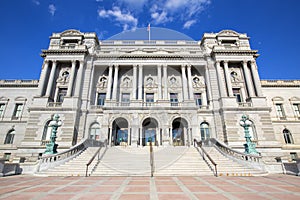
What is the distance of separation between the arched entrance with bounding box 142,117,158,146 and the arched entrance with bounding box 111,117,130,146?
2.41 meters

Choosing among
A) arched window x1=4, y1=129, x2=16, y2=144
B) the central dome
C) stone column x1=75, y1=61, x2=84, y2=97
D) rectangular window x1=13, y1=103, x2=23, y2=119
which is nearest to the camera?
the central dome

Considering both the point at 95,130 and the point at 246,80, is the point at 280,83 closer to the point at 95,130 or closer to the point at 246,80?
the point at 246,80

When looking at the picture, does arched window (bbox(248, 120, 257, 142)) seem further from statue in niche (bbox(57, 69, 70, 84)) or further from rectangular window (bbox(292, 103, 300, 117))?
statue in niche (bbox(57, 69, 70, 84))

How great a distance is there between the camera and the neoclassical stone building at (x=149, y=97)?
19391 mm

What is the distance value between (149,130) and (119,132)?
4.14 m

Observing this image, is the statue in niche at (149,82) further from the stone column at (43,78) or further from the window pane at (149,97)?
the stone column at (43,78)

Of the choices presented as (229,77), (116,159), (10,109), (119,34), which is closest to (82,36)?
(10,109)

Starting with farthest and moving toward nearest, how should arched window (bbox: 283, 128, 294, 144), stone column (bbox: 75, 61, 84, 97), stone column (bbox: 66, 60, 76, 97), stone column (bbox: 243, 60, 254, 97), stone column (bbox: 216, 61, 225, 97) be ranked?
arched window (bbox: 283, 128, 294, 144) < stone column (bbox: 243, 60, 254, 97) < stone column (bbox: 216, 61, 225, 97) < stone column (bbox: 75, 61, 84, 97) < stone column (bbox: 66, 60, 76, 97)

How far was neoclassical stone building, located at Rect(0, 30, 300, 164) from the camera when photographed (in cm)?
1939

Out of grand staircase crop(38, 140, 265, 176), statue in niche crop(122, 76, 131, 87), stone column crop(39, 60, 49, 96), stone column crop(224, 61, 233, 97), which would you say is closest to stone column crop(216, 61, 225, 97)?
stone column crop(224, 61, 233, 97)

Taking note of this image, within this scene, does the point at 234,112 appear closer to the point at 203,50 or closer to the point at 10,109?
the point at 203,50

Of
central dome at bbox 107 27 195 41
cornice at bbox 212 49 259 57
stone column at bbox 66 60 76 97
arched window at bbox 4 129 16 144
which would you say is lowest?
arched window at bbox 4 129 16 144

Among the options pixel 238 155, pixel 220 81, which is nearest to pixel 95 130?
pixel 238 155

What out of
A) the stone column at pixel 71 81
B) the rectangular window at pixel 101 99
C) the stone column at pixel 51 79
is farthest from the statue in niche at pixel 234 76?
the stone column at pixel 51 79
